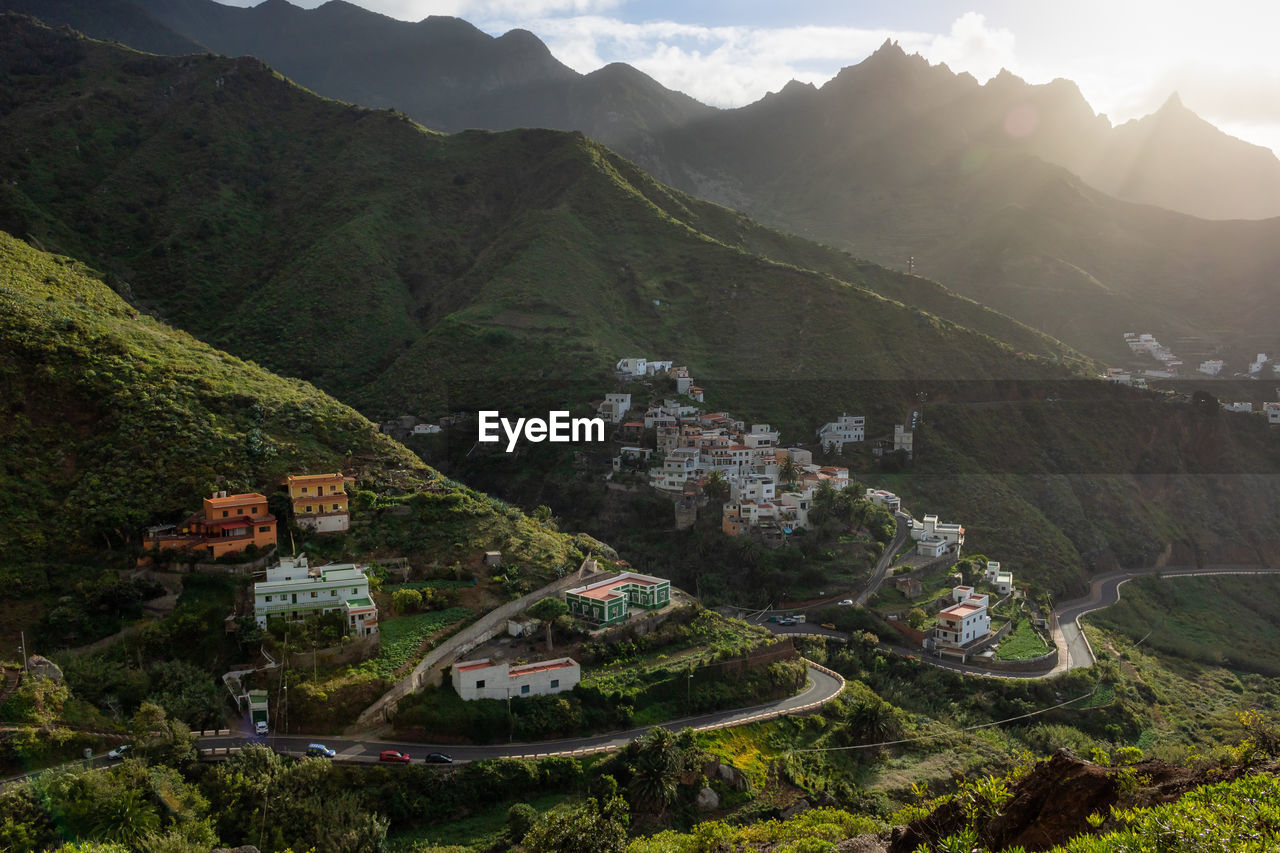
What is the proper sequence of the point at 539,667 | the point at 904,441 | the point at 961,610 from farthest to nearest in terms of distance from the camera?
the point at 904,441 < the point at 961,610 < the point at 539,667

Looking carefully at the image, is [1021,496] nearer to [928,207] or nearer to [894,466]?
[894,466]

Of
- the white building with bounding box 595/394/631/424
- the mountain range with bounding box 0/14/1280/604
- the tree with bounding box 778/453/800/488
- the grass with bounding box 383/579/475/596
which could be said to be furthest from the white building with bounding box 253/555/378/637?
the white building with bounding box 595/394/631/424

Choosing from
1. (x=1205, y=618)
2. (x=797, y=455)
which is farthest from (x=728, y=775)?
(x=1205, y=618)

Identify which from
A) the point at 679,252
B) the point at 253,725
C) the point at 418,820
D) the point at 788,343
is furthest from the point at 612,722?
the point at 679,252

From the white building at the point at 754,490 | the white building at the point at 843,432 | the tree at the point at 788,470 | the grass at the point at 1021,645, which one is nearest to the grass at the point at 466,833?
the grass at the point at 1021,645

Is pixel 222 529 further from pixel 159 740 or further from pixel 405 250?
pixel 405 250

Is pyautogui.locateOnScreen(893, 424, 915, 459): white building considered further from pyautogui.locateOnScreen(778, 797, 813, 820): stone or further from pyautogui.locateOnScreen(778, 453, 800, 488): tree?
pyautogui.locateOnScreen(778, 797, 813, 820): stone
